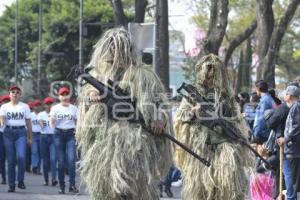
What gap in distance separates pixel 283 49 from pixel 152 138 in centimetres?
6002

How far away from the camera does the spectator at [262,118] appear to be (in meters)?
15.7

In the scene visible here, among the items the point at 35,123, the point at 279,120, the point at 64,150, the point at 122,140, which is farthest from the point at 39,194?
the point at 122,140

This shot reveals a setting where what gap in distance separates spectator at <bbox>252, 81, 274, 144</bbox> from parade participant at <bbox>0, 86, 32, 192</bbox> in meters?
3.94

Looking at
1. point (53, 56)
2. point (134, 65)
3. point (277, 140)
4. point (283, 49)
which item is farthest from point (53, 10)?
point (134, 65)

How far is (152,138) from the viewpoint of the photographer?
888cm

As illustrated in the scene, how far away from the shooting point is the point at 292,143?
13.0 metres

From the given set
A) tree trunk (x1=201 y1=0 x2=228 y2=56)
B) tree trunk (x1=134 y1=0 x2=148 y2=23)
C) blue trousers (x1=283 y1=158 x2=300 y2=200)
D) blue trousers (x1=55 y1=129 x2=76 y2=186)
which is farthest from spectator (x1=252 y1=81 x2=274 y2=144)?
tree trunk (x1=134 y1=0 x2=148 y2=23)

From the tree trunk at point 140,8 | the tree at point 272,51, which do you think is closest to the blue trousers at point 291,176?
the tree at point 272,51

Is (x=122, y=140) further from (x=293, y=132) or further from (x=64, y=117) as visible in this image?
(x=64, y=117)

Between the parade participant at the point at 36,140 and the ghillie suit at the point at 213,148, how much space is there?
9156 millimetres

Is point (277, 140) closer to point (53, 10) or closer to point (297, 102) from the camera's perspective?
point (297, 102)

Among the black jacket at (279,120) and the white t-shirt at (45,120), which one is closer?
the black jacket at (279,120)

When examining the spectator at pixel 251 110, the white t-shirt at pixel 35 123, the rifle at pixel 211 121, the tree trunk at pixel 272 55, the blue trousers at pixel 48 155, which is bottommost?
the blue trousers at pixel 48 155

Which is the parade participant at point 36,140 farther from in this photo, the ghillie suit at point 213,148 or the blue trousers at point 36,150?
the ghillie suit at point 213,148
